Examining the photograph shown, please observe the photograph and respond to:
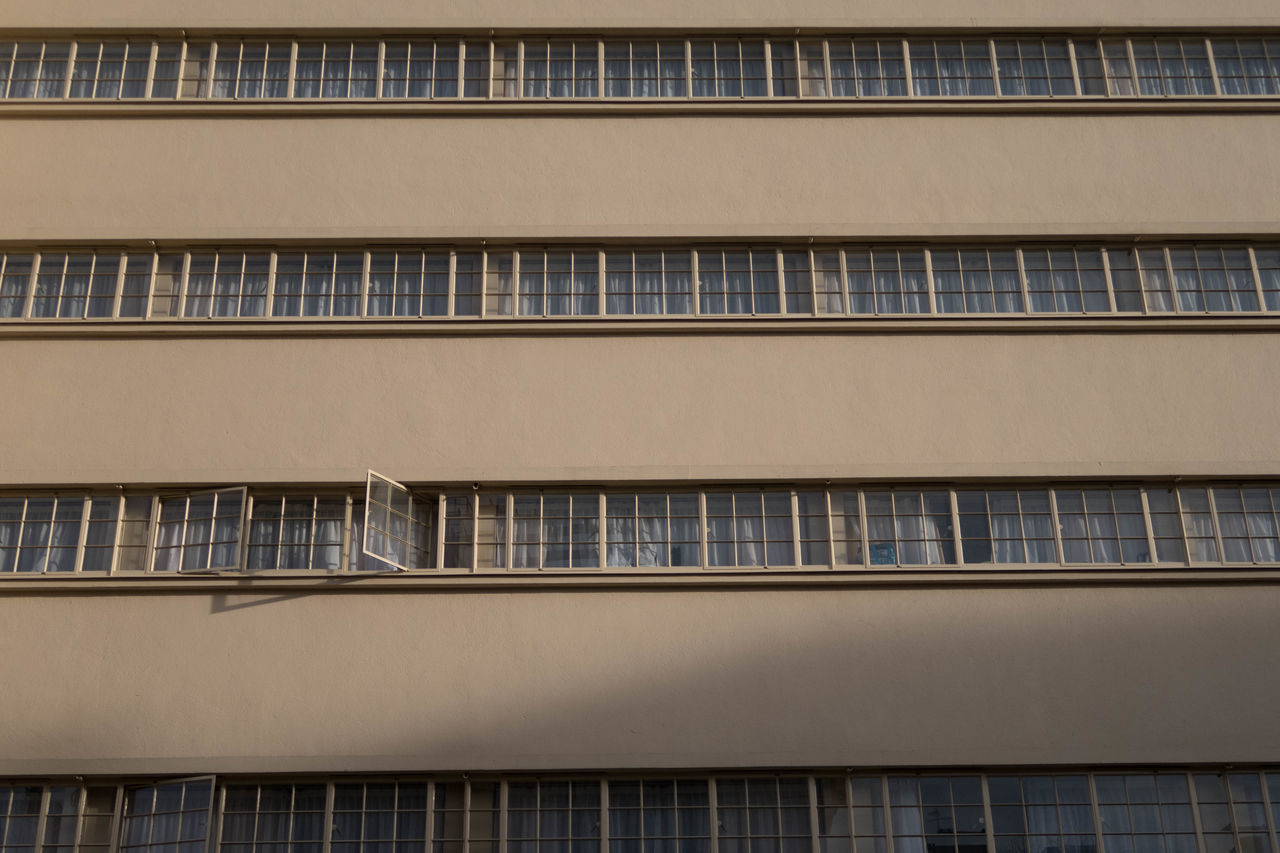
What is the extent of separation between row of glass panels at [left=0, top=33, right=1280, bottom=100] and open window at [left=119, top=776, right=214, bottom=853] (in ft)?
29.4

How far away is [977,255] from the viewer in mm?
17891

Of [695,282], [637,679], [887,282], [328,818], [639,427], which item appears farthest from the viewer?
[887,282]

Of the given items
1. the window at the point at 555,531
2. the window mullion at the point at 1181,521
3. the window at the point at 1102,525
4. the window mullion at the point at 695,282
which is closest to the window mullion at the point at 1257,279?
the window mullion at the point at 1181,521

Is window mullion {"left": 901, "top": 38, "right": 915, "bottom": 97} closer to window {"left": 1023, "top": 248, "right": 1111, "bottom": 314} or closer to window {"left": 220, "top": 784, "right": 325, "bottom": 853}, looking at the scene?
window {"left": 1023, "top": 248, "right": 1111, "bottom": 314}

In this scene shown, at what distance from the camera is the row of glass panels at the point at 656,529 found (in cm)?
1628

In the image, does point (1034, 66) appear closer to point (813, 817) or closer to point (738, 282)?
point (738, 282)

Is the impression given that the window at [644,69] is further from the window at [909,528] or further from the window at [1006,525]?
the window at [1006,525]

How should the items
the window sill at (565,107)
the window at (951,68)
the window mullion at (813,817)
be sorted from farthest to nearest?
the window at (951,68) < the window sill at (565,107) < the window mullion at (813,817)

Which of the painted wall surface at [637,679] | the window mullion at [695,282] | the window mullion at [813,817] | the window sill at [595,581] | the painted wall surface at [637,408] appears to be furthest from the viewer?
the window mullion at [695,282]

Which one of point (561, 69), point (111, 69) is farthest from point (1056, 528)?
point (111, 69)

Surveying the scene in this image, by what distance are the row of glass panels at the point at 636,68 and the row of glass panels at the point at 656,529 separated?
565 cm

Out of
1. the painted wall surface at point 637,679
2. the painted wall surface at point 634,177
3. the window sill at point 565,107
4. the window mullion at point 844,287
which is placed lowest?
the painted wall surface at point 637,679
